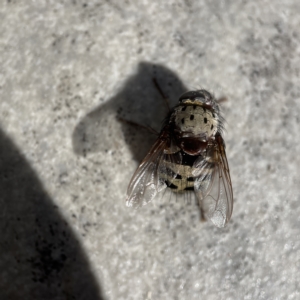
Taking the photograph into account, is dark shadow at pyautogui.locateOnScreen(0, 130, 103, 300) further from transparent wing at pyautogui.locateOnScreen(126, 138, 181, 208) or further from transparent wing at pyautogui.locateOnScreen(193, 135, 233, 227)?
transparent wing at pyautogui.locateOnScreen(193, 135, 233, 227)

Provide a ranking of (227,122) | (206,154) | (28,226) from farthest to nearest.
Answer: (227,122) < (28,226) < (206,154)

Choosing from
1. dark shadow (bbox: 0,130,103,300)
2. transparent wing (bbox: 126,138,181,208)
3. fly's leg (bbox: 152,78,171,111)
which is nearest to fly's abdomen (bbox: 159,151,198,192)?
transparent wing (bbox: 126,138,181,208)

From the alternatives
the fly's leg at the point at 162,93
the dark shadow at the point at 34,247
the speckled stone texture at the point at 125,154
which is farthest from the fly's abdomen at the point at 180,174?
the dark shadow at the point at 34,247

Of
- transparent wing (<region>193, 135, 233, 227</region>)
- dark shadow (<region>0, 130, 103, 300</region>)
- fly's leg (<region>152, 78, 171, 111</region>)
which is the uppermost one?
fly's leg (<region>152, 78, 171, 111</region>)

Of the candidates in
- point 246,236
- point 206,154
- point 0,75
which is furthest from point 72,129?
point 246,236

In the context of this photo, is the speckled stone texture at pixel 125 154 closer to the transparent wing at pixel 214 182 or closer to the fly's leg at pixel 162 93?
the fly's leg at pixel 162 93

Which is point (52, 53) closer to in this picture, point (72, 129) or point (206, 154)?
point (72, 129)

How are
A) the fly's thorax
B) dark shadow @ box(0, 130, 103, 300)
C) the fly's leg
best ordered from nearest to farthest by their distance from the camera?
the fly's thorax, dark shadow @ box(0, 130, 103, 300), the fly's leg
